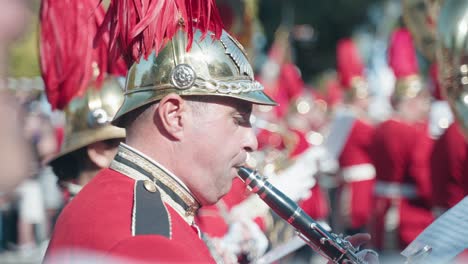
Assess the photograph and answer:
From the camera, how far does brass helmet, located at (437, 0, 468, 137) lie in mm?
4223

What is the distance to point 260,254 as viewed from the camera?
5000 mm

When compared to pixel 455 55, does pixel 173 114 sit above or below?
below

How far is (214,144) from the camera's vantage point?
8.89 feet

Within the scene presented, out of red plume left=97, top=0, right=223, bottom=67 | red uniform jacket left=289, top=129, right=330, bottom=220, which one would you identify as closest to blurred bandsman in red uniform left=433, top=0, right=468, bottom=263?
red plume left=97, top=0, right=223, bottom=67

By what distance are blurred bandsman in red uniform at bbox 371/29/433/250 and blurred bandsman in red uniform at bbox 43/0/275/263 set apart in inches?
221

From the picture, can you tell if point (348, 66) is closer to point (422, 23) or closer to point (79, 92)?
point (422, 23)

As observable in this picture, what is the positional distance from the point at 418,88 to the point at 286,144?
1609 millimetres

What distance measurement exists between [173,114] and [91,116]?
1.85 meters

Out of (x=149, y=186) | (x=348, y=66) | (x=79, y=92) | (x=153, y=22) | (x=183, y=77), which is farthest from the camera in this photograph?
(x=348, y=66)

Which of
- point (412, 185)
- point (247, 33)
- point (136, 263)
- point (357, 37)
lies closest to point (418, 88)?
point (412, 185)

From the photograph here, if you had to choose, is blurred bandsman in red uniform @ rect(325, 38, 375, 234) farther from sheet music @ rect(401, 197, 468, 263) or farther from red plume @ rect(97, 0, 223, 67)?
red plume @ rect(97, 0, 223, 67)

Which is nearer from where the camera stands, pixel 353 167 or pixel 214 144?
pixel 214 144

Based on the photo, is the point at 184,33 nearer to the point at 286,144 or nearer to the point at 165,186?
the point at 165,186

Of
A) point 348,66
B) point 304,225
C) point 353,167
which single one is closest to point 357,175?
point 353,167
